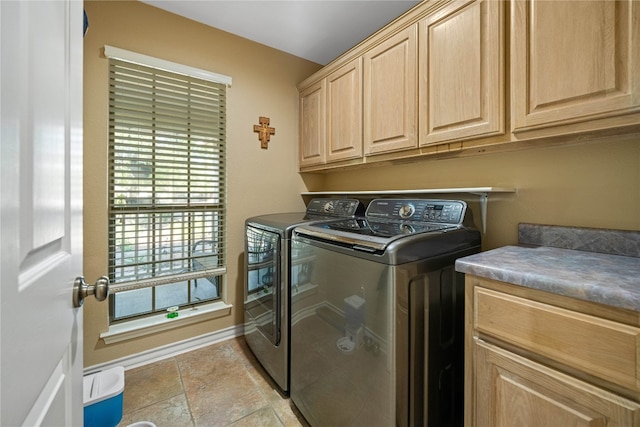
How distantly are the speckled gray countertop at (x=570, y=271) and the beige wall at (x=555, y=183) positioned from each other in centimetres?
11

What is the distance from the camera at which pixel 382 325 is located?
40.8 inches

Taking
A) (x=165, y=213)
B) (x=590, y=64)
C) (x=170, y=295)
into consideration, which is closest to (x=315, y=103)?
(x=165, y=213)

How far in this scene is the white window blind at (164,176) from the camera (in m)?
1.85

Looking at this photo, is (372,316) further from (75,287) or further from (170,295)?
(170,295)

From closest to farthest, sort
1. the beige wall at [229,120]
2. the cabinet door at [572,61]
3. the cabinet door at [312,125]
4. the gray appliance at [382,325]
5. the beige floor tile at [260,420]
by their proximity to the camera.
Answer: the cabinet door at [572,61] → the gray appliance at [382,325] → the beige floor tile at [260,420] → the beige wall at [229,120] → the cabinet door at [312,125]

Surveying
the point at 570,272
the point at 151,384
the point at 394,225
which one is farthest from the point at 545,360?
the point at 151,384

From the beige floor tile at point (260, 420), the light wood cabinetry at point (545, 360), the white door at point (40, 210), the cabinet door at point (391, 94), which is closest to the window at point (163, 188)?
the beige floor tile at point (260, 420)

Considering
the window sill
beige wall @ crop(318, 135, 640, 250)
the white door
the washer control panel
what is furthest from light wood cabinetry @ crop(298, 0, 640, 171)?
the window sill

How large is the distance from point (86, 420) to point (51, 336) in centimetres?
127

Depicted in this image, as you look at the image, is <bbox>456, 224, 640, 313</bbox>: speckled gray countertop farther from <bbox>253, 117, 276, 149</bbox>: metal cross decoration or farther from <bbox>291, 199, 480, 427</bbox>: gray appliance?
<bbox>253, 117, 276, 149</bbox>: metal cross decoration

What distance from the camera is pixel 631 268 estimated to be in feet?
3.05

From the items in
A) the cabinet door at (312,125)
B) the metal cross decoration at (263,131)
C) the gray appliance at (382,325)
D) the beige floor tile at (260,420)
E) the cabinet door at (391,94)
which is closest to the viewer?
the gray appliance at (382,325)

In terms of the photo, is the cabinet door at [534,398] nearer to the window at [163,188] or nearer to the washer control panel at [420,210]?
the washer control panel at [420,210]

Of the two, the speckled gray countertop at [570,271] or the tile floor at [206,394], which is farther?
the tile floor at [206,394]
